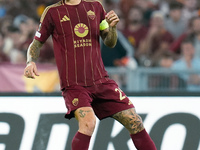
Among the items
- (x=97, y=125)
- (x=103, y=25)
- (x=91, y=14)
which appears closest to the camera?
(x=91, y=14)

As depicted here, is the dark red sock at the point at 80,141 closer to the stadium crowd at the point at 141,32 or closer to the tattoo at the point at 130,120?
the tattoo at the point at 130,120

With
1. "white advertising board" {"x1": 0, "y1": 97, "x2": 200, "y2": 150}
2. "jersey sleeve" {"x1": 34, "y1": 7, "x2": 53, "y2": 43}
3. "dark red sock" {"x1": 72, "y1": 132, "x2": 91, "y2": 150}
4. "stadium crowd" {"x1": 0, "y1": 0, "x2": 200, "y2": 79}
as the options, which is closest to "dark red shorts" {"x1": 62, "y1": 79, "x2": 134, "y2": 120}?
"dark red sock" {"x1": 72, "y1": 132, "x2": 91, "y2": 150}

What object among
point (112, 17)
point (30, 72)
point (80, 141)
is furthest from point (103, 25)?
point (80, 141)

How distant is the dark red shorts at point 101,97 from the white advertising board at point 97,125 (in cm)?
123

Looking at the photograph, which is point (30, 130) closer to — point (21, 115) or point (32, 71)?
point (21, 115)

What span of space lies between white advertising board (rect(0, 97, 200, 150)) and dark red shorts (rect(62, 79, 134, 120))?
1.23 metres

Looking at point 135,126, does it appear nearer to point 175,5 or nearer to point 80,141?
point 80,141

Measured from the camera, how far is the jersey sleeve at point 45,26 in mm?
5781

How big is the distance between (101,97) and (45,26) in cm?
96

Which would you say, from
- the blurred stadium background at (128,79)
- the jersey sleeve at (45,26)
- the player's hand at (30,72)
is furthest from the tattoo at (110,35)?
the blurred stadium background at (128,79)

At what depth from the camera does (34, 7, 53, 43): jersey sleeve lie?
5781 mm

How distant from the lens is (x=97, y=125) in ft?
23.4

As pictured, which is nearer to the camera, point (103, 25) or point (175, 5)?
point (103, 25)

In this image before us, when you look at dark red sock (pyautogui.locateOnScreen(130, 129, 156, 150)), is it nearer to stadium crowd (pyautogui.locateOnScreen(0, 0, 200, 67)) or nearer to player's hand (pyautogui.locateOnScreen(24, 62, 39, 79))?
player's hand (pyautogui.locateOnScreen(24, 62, 39, 79))
